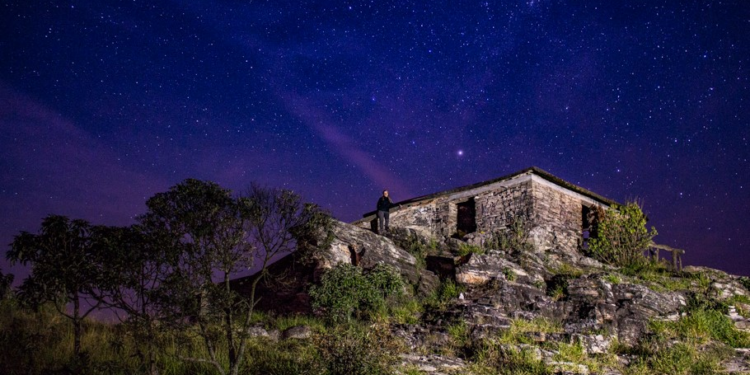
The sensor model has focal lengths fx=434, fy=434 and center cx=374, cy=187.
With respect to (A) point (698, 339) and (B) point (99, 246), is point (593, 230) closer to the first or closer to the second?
(A) point (698, 339)

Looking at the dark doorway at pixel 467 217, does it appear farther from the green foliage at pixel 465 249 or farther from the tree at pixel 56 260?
the tree at pixel 56 260

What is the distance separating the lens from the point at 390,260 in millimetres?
13383

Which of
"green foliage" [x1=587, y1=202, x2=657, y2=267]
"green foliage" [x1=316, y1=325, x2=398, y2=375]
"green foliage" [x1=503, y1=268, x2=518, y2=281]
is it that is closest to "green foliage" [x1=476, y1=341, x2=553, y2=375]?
"green foliage" [x1=316, y1=325, x2=398, y2=375]

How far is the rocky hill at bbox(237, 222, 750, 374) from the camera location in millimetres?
8961

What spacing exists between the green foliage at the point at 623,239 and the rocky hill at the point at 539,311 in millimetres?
2719

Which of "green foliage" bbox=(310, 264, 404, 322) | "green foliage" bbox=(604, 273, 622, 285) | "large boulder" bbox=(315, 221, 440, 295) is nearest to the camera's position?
"green foliage" bbox=(310, 264, 404, 322)

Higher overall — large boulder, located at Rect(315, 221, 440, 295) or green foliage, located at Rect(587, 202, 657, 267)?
green foliage, located at Rect(587, 202, 657, 267)

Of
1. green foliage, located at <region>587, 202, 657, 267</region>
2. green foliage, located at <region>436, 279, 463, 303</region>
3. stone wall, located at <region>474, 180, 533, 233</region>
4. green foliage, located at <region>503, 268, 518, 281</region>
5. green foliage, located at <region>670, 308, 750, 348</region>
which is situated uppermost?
stone wall, located at <region>474, 180, 533, 233</region>

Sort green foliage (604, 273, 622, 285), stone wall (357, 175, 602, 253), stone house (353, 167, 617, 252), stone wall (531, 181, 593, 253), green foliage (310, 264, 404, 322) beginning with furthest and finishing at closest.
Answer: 1. stone house (353, 167, 617, 252)
2. stone wall (357, 175, 602, 253)
3. stone wall (531, 181, 593, 253)
4. green foliage (604, 273, 622, 285)
5. green foliage (310, 264, 404, 322)

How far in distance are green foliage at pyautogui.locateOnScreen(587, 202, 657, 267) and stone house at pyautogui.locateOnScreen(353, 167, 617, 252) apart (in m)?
1.42

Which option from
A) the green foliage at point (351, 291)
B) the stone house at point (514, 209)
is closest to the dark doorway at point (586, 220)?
the stone house at point (514, 209)

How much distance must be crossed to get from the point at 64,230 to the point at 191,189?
7.23 feet

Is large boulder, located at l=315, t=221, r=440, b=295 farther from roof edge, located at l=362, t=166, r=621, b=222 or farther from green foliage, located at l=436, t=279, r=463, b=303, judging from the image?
roof edge, located at l=362, t=166, r=621, b=222

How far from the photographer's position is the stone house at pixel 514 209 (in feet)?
65.5
